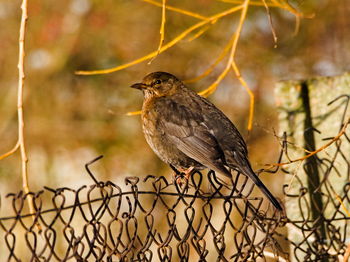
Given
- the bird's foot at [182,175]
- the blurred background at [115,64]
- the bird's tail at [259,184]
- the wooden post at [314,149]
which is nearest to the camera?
the bird's tail at [259,184]

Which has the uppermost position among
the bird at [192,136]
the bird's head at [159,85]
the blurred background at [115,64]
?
the blurred background at [115,64]

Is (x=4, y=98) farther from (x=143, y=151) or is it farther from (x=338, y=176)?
(x=338, y=176)

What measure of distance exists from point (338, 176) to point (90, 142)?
4539mm

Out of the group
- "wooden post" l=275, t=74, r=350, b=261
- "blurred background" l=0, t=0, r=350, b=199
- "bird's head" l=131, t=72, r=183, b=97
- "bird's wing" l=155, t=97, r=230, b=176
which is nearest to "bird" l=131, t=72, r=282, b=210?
"bird's wing" l=155, t=97, r=230, b=176

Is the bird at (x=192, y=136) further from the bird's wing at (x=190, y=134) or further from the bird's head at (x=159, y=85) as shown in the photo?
the bird's head at (x=159, y=85)

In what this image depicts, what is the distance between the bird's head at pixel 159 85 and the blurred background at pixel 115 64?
8.44 feet

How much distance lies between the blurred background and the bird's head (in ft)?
8.44

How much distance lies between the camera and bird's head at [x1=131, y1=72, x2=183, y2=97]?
568 centimetres

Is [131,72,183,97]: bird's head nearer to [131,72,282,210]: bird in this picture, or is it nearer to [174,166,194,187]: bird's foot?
[131,72,282,210]: bird

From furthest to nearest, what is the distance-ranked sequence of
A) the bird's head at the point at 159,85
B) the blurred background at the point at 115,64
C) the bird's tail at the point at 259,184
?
the blurred background at the point at 115,64, the bird's head at the point at 159,85, the bird's tail at the point at 259,184

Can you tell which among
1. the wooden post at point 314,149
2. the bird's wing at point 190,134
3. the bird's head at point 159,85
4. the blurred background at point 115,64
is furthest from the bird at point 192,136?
the blurred background at point 115,64

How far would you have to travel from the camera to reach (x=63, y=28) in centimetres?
885

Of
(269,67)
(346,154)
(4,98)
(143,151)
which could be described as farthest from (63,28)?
(346,154)

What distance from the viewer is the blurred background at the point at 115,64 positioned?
329 inches
